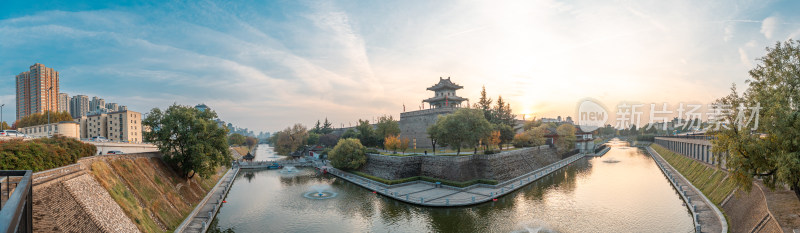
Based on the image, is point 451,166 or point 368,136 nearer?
point 451,166

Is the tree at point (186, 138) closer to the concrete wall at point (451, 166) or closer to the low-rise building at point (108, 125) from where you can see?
the concrete wall at point (451, 166)

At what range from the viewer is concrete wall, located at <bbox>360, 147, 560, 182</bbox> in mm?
36375

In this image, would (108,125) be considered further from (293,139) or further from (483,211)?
(483,211)

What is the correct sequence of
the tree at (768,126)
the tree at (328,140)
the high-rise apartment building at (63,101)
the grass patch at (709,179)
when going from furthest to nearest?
the tree at (328,140) < the high-rise apartment building at (63,101) < the grass patch at (709,179) < the tree at (768,126)

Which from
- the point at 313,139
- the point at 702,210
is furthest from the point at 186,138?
the point at 313,139

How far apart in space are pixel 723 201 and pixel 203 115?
38980 mm

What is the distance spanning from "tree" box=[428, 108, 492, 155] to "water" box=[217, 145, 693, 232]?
7996 mm

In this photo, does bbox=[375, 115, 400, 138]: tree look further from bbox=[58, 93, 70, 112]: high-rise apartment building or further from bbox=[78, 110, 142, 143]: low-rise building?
bbox=[58, 93, 70, 112]: high-rise apartment building

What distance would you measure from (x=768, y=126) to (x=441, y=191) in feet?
71.7

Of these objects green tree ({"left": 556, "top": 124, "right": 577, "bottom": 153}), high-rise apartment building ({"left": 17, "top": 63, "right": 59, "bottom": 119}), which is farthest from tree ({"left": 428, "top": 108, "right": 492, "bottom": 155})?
high-rise apartment building ({"left": 17, "top": 63, "right": 59, "bottom": 119})

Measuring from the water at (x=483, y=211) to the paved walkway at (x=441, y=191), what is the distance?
2.44 feet

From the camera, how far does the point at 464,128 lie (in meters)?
38.7

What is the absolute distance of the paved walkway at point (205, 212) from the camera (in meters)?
21.3

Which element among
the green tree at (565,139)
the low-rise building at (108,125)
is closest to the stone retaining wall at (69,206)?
the low-rise building at (108,125)
